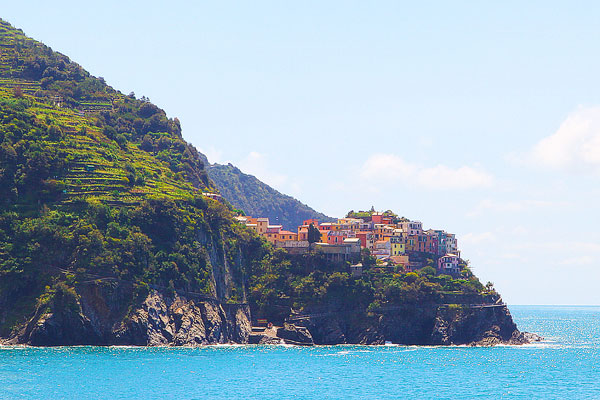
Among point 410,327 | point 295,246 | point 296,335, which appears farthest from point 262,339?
point 410,327

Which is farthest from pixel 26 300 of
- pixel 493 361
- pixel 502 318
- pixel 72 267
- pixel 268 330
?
pixel 502 318

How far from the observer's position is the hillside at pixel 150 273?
13550cm

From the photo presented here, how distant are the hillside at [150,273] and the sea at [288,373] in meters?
6.06

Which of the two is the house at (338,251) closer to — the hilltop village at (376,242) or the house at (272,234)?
the hilltop village at (376,242)

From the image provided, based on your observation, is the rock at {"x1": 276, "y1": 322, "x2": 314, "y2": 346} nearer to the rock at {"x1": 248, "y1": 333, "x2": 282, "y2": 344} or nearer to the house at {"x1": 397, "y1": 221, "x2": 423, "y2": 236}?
the rock at {"x1": 248, "y1": 333, "x2": 282, "y2": 344}

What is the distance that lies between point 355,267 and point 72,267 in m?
53.3

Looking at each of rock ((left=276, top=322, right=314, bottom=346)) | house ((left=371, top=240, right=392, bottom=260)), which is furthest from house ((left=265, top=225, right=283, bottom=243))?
rock ((left=276, top=322, right=314, bottom=346))

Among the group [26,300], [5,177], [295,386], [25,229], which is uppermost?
[5,177]

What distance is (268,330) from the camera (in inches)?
6235

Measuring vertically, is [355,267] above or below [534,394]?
above

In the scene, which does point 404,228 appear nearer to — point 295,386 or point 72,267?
point 72,267

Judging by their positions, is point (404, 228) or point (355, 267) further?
point (404, 228)

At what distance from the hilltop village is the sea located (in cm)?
2450

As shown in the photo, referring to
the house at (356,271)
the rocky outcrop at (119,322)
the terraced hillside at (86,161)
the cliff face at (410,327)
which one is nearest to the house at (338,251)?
the house at (356,271)
